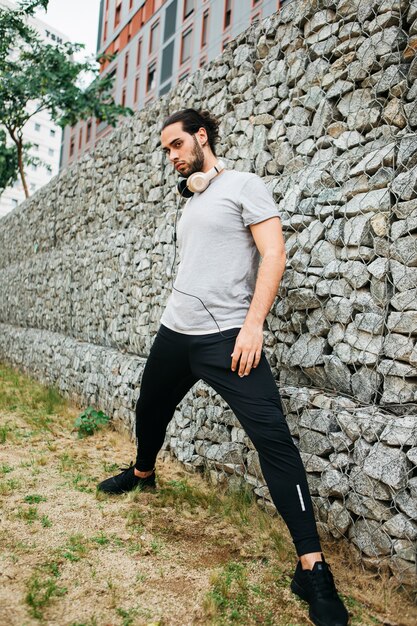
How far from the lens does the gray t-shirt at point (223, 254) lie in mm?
2398

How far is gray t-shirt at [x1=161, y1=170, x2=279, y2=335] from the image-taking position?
240 centimetres

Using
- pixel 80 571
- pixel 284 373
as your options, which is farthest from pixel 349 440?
pixel 80 571

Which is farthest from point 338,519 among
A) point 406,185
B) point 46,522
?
point 406,185

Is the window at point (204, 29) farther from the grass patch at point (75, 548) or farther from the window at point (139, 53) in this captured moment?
the grass patch at point (75, 548)

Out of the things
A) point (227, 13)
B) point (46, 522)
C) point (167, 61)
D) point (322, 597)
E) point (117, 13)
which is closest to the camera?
point (322, 597)

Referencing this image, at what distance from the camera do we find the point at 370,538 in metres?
2.40

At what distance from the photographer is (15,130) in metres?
14.2

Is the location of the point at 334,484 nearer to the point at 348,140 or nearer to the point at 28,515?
the point at 28,515

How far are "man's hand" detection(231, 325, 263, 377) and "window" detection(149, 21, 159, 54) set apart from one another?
27.0 metres

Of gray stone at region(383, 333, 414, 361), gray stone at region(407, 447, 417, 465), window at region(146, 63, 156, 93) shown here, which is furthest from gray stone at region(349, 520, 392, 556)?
window at region(146, 63, 156, 93)

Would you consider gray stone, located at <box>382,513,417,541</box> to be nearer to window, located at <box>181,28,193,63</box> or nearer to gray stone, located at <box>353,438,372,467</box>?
gray stone, located at <box>353,438,372,467</box>

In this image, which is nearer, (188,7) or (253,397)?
(253,397)

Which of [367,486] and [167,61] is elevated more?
[167,61]

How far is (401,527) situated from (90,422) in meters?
3.26
